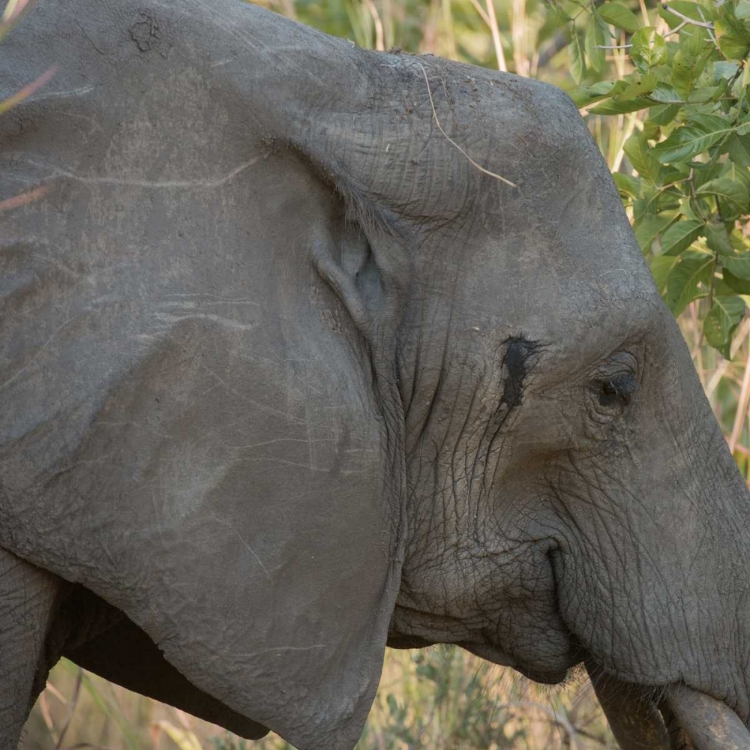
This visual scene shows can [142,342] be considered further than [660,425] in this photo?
No

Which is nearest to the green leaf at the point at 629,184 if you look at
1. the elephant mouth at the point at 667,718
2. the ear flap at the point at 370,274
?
the ear flap at the point at 370,274

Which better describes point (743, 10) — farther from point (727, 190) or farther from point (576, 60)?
point (576, 60)

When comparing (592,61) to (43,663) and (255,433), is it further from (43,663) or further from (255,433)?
(43,663)

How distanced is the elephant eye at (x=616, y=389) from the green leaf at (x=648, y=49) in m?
0.64

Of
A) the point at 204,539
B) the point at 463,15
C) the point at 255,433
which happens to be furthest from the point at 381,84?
the point at 463,15

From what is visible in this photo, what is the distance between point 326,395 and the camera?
6.62 feet

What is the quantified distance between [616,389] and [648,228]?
0.66 m

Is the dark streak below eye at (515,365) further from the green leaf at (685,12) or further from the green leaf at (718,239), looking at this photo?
the green leaf at (685,12)

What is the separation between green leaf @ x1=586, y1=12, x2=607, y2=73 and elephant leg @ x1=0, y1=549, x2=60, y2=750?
5.50ft

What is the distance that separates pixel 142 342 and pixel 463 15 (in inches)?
191

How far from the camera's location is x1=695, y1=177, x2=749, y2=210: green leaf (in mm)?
2592

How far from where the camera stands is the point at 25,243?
1.79m

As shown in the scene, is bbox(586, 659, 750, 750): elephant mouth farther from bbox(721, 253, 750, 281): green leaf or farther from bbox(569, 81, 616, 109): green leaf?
bbox(569, 81, 616, 109): green leaf

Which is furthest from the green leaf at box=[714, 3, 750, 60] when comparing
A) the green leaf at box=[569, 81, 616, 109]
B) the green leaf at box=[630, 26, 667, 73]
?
the green leaf at box=[569, 81, 616, 109]
